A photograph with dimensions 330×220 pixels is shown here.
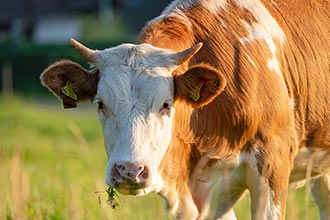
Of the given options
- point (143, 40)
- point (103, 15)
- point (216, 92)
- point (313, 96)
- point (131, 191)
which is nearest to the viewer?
point (131, 191)

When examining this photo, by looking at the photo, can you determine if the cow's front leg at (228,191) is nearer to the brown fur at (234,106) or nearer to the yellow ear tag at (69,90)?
the brown fur at (234,106)

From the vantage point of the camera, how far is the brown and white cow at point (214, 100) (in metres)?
7.79

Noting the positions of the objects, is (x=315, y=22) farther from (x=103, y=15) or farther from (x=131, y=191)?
(x=103, y=15)

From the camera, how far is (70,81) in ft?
27.3

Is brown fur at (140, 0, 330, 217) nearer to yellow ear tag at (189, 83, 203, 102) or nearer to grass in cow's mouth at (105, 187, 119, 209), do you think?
yellow ear tag at (189, 83, 203, 102)

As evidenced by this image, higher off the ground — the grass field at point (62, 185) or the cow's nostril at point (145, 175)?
the cow's nostril at point (145, 175)

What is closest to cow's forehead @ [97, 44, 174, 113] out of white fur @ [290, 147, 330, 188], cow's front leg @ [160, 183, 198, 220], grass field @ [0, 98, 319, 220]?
grass field @ [0, 98, 319, 220]

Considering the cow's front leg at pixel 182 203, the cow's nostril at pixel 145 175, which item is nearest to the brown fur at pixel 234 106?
the cow's front leg at pixel 182 203

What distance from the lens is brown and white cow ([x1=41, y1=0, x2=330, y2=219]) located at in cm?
779

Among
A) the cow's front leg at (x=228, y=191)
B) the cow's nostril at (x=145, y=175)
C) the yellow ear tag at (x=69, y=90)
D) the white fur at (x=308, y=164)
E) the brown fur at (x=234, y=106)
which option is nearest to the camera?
the cow's nostril at (x=145, y=175)

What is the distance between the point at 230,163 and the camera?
8531mm

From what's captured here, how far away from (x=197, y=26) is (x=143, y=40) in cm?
45

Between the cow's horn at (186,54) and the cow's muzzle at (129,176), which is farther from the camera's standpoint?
the cow's horn at (186,54)

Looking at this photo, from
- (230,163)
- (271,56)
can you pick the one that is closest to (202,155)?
(230,163)
